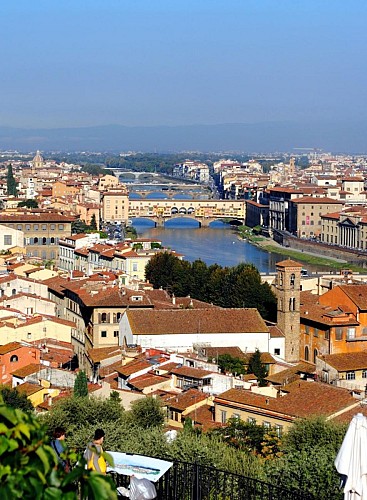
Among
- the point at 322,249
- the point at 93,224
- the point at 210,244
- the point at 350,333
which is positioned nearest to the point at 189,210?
the point at 210,244

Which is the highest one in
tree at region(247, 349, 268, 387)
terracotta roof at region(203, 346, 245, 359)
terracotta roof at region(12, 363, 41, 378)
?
terracotta roof at region(12, 363, 41, 378)

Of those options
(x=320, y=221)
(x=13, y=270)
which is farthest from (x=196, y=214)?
(x=13, y=270)

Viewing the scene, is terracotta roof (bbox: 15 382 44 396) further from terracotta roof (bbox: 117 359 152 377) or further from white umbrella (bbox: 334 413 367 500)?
white umbrella (bbox: 334 413 367 500)

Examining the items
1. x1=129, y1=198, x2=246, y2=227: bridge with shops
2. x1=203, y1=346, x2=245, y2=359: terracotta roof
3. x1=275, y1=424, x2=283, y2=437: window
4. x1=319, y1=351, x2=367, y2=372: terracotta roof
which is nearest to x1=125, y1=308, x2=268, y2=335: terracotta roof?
x1=203, y1=346, x2=245, y2=359: terracotta roof

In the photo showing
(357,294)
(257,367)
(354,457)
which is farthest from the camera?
(357,294)

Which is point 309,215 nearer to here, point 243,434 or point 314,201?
point 314,201

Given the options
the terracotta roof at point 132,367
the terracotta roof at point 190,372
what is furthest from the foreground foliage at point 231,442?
the terracotta roof at point 132,367

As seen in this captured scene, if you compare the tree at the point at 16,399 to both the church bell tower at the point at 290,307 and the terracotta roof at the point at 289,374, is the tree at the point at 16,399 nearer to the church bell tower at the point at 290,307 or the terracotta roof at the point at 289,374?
the terracotta roof at the point at 289,374
